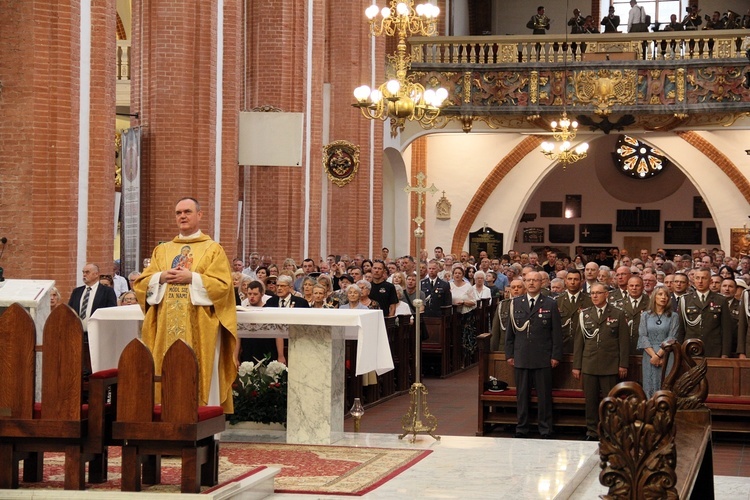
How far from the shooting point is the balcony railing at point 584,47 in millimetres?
28031

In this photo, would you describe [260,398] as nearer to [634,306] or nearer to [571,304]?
[571,304]

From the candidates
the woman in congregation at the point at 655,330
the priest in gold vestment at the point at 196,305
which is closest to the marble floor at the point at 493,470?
the priest in gold vestment at the point at 196,305

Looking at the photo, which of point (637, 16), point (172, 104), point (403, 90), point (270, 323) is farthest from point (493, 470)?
point (637, 16)

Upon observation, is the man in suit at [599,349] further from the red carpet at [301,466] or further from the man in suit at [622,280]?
the red carpet at [301,466]

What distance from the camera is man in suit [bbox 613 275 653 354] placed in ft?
41.0

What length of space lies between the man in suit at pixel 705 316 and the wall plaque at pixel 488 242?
70.3 ft

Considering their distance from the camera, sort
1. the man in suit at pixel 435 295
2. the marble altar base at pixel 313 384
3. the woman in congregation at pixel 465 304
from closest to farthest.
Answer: the marble altar base at pixel 313 384 < the man in suit at pixel 435 295 < the woman in congregation at pixel 465 304

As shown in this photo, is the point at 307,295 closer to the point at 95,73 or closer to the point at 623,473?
the point at 95,73

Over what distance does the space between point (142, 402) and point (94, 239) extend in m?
7.61

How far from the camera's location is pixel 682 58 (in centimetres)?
2816

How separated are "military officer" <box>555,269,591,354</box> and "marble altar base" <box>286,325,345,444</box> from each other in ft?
12.7

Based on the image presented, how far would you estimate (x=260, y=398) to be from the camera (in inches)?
412

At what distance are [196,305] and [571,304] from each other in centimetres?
584

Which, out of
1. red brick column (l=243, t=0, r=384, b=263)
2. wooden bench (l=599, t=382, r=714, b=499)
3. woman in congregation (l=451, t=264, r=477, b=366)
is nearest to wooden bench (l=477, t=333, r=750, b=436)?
woman in congregation (l=451, t=264, r=477, b=366)
